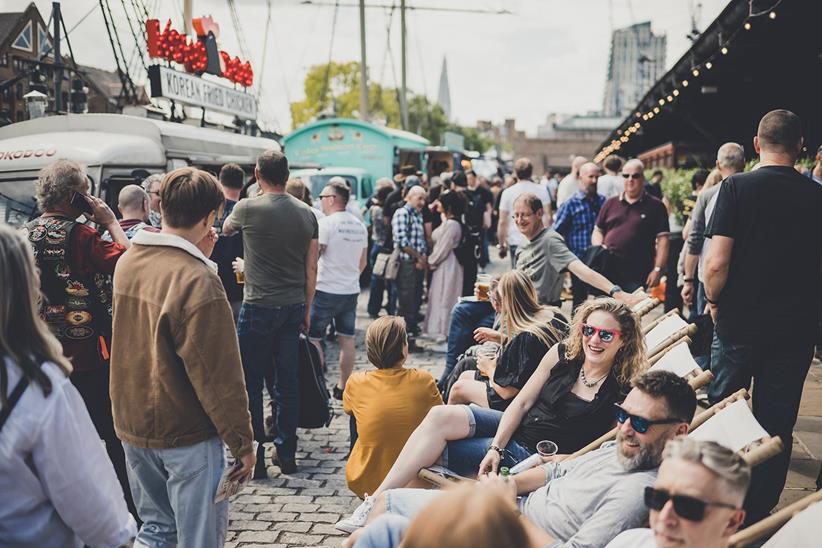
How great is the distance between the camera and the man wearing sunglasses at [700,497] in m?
2.16

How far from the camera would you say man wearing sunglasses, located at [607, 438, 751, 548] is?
216cm

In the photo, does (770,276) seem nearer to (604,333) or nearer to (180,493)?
(604,333)

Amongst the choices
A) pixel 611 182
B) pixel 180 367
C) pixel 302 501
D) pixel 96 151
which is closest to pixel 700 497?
pixel 180 367

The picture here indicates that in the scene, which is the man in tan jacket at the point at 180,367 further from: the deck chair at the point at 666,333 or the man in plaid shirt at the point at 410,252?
the man in plaid shirt at the point at 410,252

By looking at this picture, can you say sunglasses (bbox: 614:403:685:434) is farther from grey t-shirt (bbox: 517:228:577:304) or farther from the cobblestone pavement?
grey t-shirt (bbox: 517:228:577:304)

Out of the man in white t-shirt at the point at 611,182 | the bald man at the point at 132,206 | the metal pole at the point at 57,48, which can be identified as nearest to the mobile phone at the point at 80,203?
the bald man at the point at 132,206

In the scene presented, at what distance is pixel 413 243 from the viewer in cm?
908

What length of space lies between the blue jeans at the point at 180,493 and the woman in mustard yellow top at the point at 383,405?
103 cm

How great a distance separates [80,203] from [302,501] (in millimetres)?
2289

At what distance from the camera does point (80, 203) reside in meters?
3.99

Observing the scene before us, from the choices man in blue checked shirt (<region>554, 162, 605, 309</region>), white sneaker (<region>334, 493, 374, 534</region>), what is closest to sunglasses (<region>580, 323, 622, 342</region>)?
white sneaker (<region>334, 493, 374, 534</region>)

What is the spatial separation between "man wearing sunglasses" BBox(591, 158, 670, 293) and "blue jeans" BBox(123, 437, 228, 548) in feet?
17.5

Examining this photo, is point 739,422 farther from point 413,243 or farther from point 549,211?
point 549,211

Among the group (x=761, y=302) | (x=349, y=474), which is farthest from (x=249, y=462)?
(x=761, y=302)
